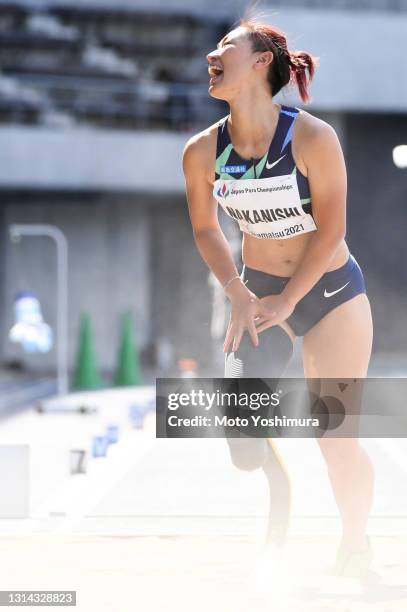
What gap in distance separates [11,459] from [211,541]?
116cm

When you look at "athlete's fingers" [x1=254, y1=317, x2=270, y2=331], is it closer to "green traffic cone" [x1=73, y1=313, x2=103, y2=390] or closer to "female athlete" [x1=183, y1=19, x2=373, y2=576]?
"female athlete" [x1=183, y1=19, x2=373, y2=576]

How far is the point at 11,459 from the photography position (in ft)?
15.6

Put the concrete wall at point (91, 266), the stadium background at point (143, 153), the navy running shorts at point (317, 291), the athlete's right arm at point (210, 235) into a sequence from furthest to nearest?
the concrete wall at point (91, 266), the stadium background at point (143, 153), the navy running shorts at point (317, 291), the athlete's right arm at point (210, 235)

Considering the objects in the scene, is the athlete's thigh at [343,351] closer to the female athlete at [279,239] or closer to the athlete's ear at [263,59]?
the female athlete at [279,239]

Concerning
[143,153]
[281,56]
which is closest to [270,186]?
[281,56]

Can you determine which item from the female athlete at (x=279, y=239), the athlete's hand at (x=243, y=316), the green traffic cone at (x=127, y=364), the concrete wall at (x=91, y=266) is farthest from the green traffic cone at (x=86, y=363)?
the athlete's hand at (x=243, y=316)

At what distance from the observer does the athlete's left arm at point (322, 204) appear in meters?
3.10

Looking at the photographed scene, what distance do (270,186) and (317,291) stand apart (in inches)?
15.0

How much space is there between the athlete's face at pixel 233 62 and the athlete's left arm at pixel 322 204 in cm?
25

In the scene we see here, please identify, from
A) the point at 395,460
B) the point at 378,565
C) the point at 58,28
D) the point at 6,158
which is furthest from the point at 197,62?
the point at 378,565

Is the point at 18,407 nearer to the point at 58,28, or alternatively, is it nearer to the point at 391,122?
the point at 391,122

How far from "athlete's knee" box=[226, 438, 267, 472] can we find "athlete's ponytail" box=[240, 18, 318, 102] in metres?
1.01

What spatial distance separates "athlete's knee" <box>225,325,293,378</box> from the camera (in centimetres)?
327

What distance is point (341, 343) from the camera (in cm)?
329
